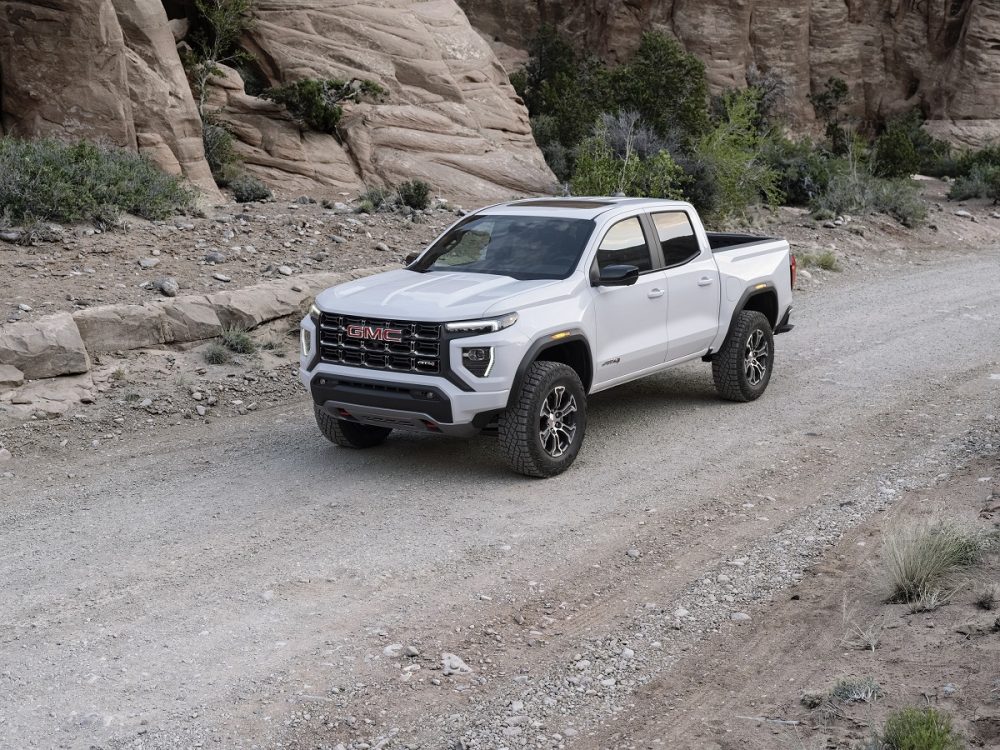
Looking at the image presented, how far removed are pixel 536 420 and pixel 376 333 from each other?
1307mm

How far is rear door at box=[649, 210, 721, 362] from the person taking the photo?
364 inches

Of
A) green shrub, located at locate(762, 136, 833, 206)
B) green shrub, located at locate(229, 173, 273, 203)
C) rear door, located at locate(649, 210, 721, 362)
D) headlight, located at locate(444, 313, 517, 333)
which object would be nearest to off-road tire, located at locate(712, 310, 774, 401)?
rear door, located at locate(649, 210, 721, 362)

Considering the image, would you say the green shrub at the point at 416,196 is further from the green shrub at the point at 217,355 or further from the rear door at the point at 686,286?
the rear door at the point at 686,286

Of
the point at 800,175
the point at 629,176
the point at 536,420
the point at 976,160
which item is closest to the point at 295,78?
the point at 629,176

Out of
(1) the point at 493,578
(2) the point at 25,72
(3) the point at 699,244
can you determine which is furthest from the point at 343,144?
(1) the point at 493,578

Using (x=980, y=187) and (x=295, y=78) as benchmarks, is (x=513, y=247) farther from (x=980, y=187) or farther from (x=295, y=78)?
(x=980, y=187)

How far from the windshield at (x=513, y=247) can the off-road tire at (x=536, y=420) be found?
0.89 meters

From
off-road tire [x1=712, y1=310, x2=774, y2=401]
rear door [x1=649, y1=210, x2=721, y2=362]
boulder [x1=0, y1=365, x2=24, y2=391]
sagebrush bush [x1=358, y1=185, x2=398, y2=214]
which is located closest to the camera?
rear door [x1=649, y1=210, x2=721, y2=362]

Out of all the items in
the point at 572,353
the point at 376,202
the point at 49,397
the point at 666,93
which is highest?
the point at 666,93

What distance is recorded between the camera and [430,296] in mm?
7852

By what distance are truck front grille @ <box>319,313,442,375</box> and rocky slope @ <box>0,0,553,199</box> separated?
34.7ft

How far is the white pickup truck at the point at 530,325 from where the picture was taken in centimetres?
755

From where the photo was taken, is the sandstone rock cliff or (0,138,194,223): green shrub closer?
(0,138,194,223): green shrub

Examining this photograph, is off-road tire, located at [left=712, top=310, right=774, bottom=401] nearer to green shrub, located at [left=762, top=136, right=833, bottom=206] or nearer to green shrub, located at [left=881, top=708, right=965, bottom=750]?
green shrub, located at [left=881, top=708, right=965, bottom=750]
